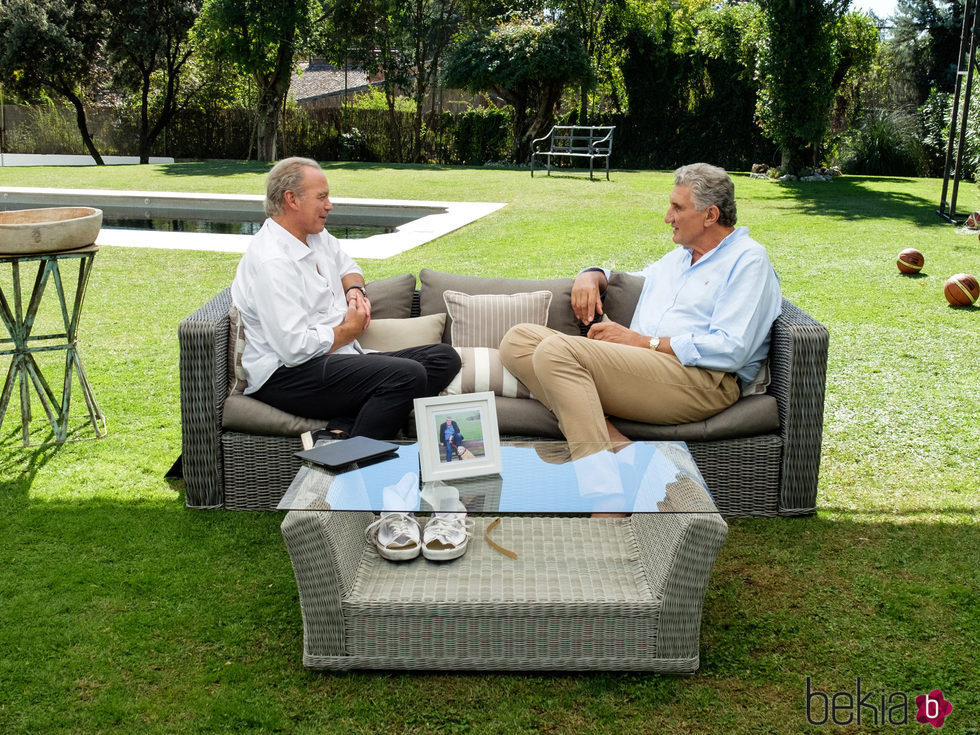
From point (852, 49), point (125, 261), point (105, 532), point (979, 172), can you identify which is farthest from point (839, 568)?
point (852, 49)

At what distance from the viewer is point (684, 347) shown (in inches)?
115

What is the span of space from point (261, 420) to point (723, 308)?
1.52 m

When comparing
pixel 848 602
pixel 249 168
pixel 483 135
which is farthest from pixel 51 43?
pixel 848 602

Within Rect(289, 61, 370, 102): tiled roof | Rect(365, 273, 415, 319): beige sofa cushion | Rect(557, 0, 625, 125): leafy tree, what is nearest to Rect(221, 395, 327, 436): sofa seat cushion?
Rect(365, 273, 415, 319): beige sofa cushion

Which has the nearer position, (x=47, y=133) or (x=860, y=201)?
(x=860, y=201)

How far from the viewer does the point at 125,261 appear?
7594mm

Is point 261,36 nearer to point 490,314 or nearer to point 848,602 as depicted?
point 490,314

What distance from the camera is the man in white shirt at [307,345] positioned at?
2928 mm

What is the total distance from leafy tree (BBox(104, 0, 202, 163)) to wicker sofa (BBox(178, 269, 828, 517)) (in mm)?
17556

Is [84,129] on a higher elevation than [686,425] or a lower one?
higher

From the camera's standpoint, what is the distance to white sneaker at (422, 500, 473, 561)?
241 cm

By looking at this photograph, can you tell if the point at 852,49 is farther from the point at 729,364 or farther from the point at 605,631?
the point at 605,631

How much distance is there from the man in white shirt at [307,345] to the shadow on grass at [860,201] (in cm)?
798

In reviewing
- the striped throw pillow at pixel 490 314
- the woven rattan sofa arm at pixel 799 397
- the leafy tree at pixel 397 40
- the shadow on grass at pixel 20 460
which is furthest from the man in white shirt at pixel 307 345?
the leafy tree at pixel 397 40
